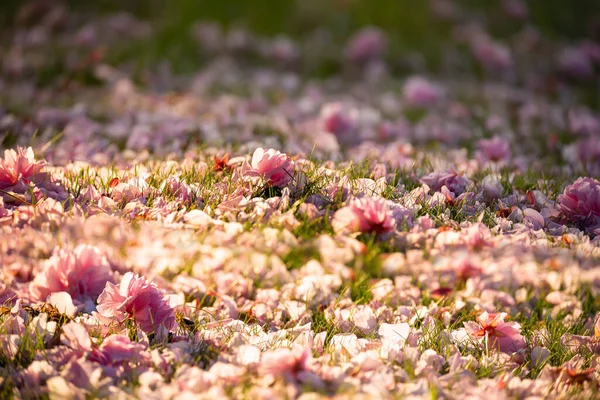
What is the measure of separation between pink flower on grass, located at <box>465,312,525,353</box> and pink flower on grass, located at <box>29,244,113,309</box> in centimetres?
162

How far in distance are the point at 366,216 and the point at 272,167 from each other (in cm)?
49

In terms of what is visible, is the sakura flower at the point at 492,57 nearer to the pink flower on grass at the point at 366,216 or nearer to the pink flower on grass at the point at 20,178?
the pink flower on grass at the point at 366,216

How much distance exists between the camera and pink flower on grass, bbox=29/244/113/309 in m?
2.67

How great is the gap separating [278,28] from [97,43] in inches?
102

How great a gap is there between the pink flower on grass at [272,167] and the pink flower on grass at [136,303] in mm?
709

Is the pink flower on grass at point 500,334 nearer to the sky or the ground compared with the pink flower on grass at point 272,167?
nearer to the ground

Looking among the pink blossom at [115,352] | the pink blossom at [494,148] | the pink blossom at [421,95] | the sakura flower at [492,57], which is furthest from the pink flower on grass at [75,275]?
the sakura flower at [492,57]

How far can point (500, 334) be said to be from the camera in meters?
2.61

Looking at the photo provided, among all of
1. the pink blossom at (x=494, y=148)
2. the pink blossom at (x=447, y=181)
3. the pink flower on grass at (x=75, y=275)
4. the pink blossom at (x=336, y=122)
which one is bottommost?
the pink blossom at (x=336, y=122)

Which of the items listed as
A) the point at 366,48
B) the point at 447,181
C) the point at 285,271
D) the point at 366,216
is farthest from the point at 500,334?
the point at 366,48

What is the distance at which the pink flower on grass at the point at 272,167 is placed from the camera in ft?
9.19

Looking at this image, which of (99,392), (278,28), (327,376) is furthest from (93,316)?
(278,28)

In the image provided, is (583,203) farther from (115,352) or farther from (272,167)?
(115,352)

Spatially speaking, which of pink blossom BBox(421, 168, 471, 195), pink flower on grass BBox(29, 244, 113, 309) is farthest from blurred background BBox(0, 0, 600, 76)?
pink flower on grass BBox(29, 244, 113, 309)
